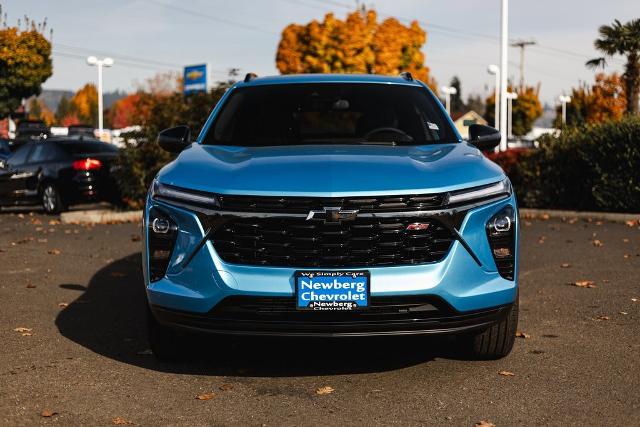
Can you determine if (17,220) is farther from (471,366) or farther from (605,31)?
(605,31)

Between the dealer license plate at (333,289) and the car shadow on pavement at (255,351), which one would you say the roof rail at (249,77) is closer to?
the car shadow on pavement at (255,351)

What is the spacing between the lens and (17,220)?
18328 millimetres

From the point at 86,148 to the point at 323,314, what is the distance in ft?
50.2

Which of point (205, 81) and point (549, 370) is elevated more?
point (205, 81)

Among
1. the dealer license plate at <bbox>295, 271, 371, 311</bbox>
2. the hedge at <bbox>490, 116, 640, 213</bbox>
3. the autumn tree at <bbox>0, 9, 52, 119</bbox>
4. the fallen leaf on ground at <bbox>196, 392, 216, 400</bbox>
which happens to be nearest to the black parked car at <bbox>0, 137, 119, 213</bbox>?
the hedge at <bbox>490, 116, 640, 213</bbox>

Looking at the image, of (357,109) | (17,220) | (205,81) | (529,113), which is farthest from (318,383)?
(529,113)

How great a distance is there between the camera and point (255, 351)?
6.14 meters

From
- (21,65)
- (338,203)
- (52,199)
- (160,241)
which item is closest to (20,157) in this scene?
(52,199)

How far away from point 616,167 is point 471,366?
1232cm

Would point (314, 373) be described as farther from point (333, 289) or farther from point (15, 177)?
point (15, 177)

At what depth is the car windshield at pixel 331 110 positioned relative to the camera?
640 cm

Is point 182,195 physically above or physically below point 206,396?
above

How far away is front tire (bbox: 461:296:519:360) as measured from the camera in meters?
5.63

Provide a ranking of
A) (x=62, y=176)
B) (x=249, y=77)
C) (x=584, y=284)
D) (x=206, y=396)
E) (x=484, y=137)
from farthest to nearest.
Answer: (x=62, y=176)
(x=584, y=284)
(x=249, y=77)
(x=484, y=137)
(x=206, y=396)
